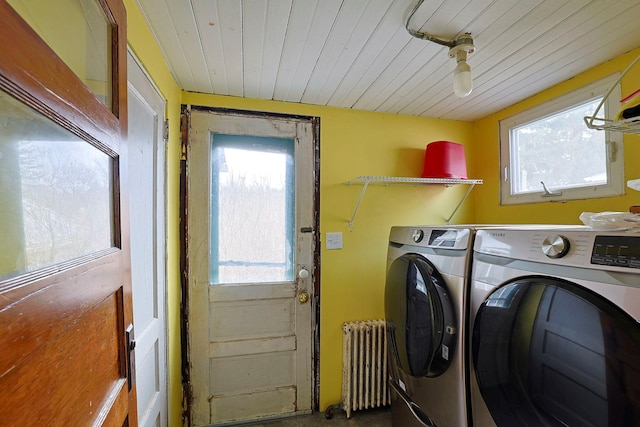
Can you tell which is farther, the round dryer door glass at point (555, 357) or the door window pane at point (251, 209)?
the door window pane at point (251, 209)

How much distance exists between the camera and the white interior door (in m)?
1.10

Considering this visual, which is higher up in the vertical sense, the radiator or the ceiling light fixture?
the ceiling light fixture

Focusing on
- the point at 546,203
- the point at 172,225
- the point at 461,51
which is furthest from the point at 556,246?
the point at 172,225

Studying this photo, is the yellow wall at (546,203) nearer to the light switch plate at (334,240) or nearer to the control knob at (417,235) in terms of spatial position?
the control knob at (417,235)

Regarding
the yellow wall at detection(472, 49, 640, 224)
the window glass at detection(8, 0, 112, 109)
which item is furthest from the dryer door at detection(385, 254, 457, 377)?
the window glass at detection(8, 0, 112, 109)

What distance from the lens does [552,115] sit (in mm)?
1659

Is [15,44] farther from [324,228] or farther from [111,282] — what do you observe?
[324,228]

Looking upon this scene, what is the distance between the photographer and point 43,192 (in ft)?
1.56

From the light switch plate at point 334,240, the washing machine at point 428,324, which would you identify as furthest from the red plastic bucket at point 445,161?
the light switch plate at point 334,240

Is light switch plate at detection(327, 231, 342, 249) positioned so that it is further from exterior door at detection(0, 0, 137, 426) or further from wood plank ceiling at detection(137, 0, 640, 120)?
exterior door at detection(0, 0, 137, 426)

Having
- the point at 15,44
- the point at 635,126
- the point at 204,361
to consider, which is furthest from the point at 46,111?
the point at 204,361

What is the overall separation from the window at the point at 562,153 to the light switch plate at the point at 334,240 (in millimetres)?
1200

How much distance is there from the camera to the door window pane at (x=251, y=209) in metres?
1.79

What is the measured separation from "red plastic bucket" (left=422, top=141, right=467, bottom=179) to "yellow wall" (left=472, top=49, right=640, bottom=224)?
310 millimetres
